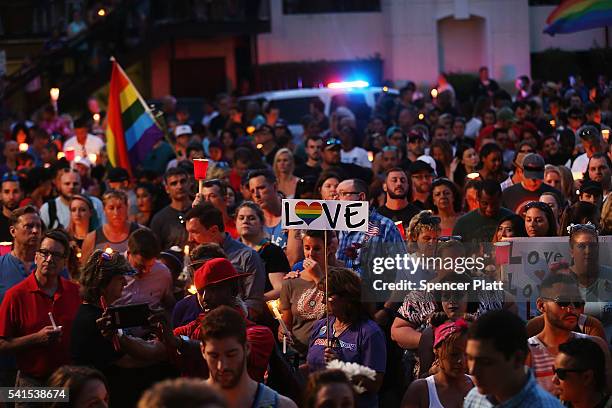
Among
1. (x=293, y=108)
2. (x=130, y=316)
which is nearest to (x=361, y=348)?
(x=130, y=316)

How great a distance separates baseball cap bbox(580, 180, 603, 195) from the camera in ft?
40.5

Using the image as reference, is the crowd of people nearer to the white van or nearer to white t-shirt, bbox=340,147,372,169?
white t-shirt, bbox=340,147,372,169

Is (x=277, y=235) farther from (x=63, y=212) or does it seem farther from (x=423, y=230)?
(x=63, y=212)

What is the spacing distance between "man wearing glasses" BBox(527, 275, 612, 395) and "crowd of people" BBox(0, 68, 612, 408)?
0.04 feet

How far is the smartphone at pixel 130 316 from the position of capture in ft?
27.4

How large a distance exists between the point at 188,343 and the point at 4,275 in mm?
2972

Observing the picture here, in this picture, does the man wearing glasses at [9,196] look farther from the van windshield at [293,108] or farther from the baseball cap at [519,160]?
the van windshield at [293,108]

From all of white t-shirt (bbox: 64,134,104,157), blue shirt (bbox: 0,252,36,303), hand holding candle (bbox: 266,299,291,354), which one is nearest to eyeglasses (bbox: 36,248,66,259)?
blue shirt (bbox: 0,252,36,303)

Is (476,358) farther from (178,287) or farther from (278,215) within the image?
(278,215)

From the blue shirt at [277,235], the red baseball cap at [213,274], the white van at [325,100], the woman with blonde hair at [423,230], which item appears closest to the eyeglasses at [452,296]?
the red baseball cap at [213,274]

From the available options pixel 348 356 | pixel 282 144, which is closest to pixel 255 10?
pixel 282 144

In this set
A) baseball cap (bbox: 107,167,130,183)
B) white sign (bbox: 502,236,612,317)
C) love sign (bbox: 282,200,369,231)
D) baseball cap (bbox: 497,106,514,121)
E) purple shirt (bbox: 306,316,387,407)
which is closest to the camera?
purple shirt (bbox: 306,316,387,407)

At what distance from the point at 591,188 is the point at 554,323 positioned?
13.4 ft

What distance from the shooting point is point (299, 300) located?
988 cm
